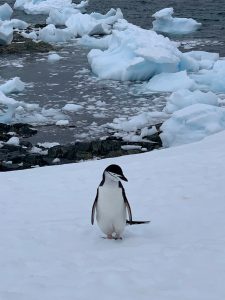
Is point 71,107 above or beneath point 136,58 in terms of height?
beneath

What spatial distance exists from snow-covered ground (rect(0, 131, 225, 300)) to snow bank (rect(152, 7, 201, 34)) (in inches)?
721

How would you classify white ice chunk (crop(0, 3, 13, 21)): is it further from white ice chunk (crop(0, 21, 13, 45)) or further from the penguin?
the penguin

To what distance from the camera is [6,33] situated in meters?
23.2

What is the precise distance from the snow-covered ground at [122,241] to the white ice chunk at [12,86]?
8.00 meters

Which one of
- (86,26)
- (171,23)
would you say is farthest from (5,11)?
(171,23)

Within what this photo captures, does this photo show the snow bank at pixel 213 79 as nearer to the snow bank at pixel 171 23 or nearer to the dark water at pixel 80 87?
the dark water at pixel 80 87

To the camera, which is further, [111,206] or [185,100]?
[185,100]

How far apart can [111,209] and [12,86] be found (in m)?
11.9

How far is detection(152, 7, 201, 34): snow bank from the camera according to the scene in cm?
2580

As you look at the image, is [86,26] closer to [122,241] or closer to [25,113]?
[25,113]

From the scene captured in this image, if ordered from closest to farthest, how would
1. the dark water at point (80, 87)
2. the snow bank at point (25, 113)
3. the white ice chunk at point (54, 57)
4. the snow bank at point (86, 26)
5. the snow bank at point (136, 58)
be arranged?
the dark water at point (80, 87)
the snow bank at point (25, 113)
the snow bank at point (136, 58)
the white ice chunk at point (54, 57)
the snow bank at point (86, 26)

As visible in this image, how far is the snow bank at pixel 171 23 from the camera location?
1016 inches

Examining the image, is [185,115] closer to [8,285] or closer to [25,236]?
[25,236]

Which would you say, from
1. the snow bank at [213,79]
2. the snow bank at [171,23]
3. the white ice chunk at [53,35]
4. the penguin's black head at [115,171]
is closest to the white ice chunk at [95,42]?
the white ice chunk at [53,35]
